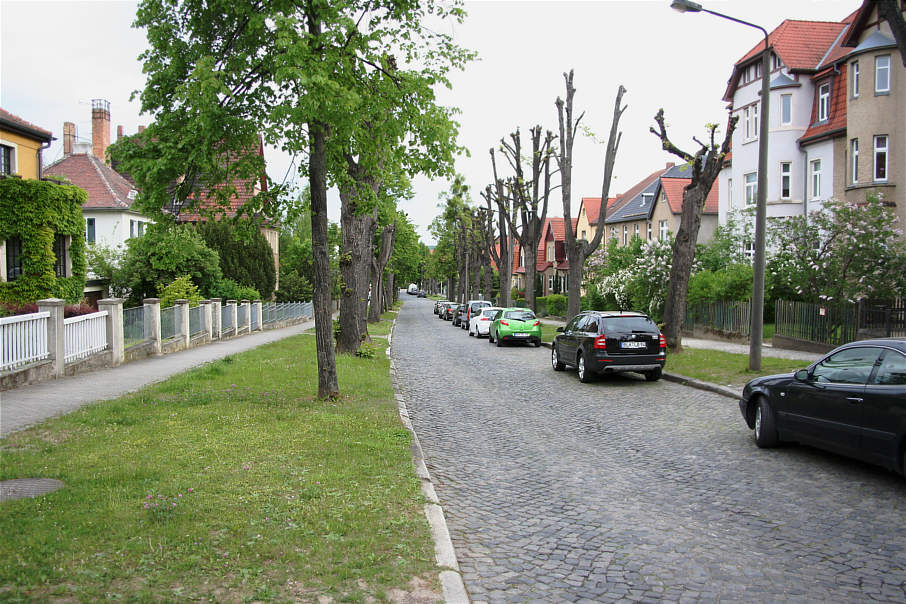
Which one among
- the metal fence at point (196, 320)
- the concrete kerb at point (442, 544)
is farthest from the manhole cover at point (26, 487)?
the metal fence at point (196, 320)

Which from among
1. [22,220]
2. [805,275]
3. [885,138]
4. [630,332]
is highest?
[885,138]

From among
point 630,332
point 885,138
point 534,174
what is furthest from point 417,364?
point 885,138

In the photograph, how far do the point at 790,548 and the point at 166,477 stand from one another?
5223 mm

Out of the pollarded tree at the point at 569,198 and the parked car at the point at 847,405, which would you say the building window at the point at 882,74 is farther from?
the parked car at the point at 847,405

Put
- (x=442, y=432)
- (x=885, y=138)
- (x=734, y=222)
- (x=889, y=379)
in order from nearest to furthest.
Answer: (x=889, y=379), (x=442, y=432), (x=885, y=138), (x=734, y=222)

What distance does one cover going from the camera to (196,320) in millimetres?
24578

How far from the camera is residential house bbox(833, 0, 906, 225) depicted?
2566cm

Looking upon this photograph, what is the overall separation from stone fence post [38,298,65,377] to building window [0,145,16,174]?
56.6 feet

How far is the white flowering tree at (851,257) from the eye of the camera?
2047 cm

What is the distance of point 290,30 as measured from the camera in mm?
9000

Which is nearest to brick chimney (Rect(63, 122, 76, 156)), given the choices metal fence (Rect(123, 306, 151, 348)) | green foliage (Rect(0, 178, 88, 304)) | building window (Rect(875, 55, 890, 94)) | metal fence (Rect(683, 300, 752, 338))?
green foliage (Rect(0, 178, 88, 304))

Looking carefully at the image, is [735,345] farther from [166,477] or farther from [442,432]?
[166,477]

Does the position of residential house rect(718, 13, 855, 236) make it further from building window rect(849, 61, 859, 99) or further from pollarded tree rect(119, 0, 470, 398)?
pollarded tree rect(119, 0, 470, 398)

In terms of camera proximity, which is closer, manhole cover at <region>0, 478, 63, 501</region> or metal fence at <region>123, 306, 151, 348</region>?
manhole cover at <region>0, 478, 63, 501</region>
